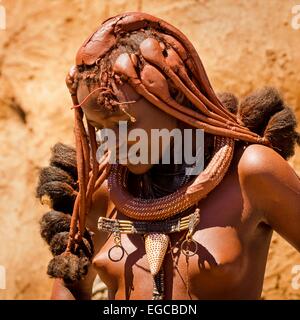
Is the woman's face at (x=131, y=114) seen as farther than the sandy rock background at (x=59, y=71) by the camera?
No

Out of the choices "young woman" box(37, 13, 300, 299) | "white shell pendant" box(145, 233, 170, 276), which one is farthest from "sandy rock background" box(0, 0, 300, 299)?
"white shell pendant" box(145, 233, 170, 276)

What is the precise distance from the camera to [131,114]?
3.02m

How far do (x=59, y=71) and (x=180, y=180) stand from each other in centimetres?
303

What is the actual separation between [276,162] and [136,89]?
48 centimetres

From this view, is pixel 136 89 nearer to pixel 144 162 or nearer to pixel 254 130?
pixel 144 162

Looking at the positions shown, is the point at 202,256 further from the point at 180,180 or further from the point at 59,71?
the point at 59,71

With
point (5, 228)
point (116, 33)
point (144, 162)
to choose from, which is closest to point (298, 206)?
point (144, 162)

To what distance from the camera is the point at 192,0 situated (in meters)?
5.95

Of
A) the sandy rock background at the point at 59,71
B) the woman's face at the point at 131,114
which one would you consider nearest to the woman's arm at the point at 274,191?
the woman's face at the point at 131,114

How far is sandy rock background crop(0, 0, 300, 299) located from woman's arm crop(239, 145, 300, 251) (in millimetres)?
2677

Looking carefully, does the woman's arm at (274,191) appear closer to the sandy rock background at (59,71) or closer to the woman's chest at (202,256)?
the woman's chest at (202,256)

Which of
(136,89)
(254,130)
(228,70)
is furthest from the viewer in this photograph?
(228,70)

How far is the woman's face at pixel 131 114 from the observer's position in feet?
9.89

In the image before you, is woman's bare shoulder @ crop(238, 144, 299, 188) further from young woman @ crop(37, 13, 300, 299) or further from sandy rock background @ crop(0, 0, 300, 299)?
sandy rock background @ crop(0, 0, 300, 299)
